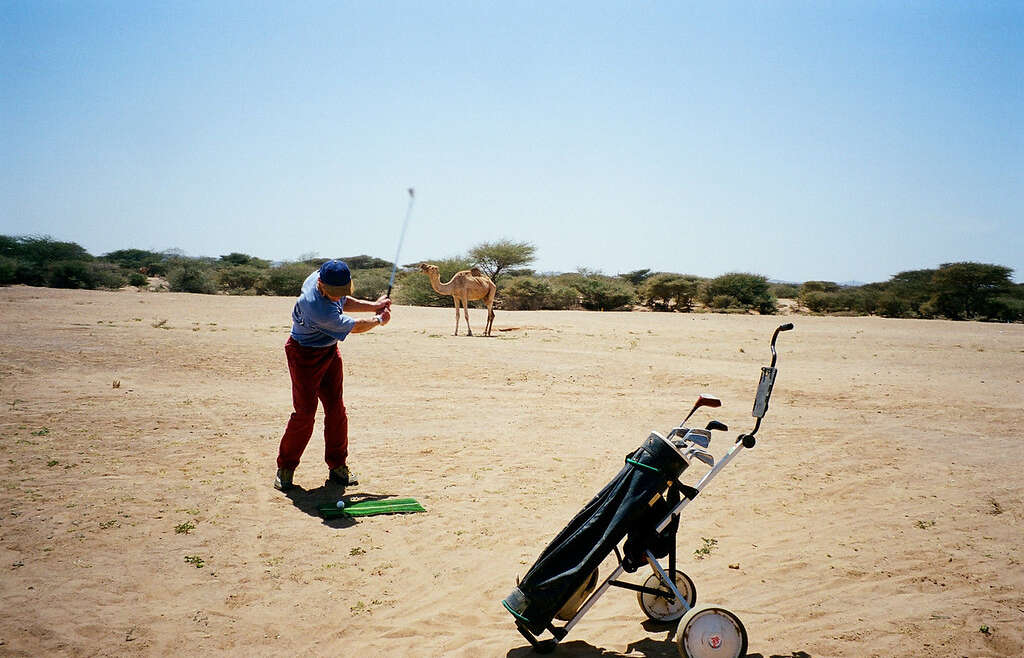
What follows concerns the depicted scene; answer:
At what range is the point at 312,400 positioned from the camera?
19.1 feet

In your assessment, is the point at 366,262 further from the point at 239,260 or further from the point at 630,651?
the point at 630,651

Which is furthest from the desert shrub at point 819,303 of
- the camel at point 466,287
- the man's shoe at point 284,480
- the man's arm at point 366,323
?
the man's shoe at point 284,480

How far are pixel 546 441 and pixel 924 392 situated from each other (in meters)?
7.59

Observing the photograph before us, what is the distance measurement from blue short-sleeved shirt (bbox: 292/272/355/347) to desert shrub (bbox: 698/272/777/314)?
→ 94.6 feet

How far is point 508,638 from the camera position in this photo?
3.86 metres

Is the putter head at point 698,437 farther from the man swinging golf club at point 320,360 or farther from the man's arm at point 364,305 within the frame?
the man's arm at point 364,305

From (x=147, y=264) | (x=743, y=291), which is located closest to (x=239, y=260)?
(x=147, y=264)

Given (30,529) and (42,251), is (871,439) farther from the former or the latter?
(42,251)

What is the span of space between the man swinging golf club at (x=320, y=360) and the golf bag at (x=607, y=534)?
2758 mm

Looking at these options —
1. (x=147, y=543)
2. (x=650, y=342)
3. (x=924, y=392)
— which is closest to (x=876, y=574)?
(x=147, y=543)

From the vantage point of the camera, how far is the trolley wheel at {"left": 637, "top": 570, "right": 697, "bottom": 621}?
158 inches

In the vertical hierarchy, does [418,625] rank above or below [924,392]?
below

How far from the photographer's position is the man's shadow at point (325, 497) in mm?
5547

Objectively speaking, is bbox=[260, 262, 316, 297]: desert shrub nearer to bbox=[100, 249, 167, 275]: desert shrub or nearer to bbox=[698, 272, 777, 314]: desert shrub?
bbox=[100, 249, 167, 275]: desert shrub
